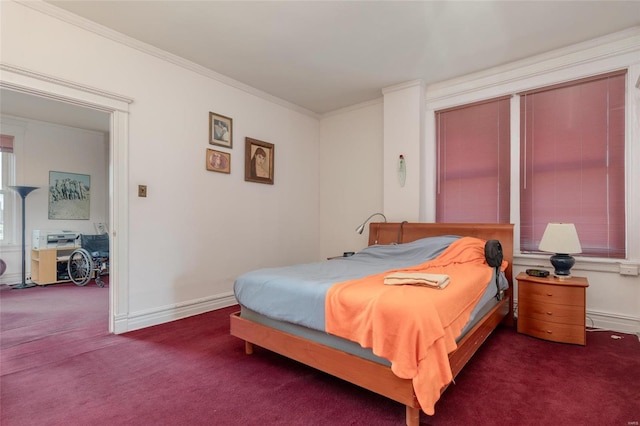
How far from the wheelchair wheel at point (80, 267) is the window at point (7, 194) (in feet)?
3.22

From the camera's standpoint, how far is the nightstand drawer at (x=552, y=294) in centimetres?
247

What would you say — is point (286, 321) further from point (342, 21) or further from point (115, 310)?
point (342, 21)

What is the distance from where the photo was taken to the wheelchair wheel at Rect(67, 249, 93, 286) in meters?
4.91

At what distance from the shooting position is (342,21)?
8.71ft

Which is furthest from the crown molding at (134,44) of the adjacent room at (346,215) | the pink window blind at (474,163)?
the pink window blind at (474,163)

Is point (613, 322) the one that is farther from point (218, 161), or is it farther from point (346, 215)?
point (218, 161)

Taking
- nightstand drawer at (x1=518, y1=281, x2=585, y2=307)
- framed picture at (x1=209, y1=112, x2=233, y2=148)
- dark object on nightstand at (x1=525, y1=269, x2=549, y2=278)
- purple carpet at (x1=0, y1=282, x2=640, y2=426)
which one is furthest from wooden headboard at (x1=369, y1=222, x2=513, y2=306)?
framed picture at (x1=209, y1=112, x2=233, y2=148)

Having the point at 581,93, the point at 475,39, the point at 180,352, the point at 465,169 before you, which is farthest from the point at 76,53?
the point at 581,93

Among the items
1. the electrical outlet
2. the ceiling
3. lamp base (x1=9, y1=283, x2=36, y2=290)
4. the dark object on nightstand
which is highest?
the ceiling

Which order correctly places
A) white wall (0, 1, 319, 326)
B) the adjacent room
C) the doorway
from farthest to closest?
1. the doorway
2. white wall (0, 1, 319, 326)
3. the adjacent room

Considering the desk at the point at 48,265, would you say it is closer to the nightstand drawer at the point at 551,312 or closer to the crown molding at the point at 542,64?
the crown molding at the point at 542,64

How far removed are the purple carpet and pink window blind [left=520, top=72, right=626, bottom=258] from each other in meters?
1.02

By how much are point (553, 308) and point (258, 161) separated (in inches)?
136

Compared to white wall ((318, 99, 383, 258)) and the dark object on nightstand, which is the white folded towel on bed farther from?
white wall ((318, 99, 383, 258))
